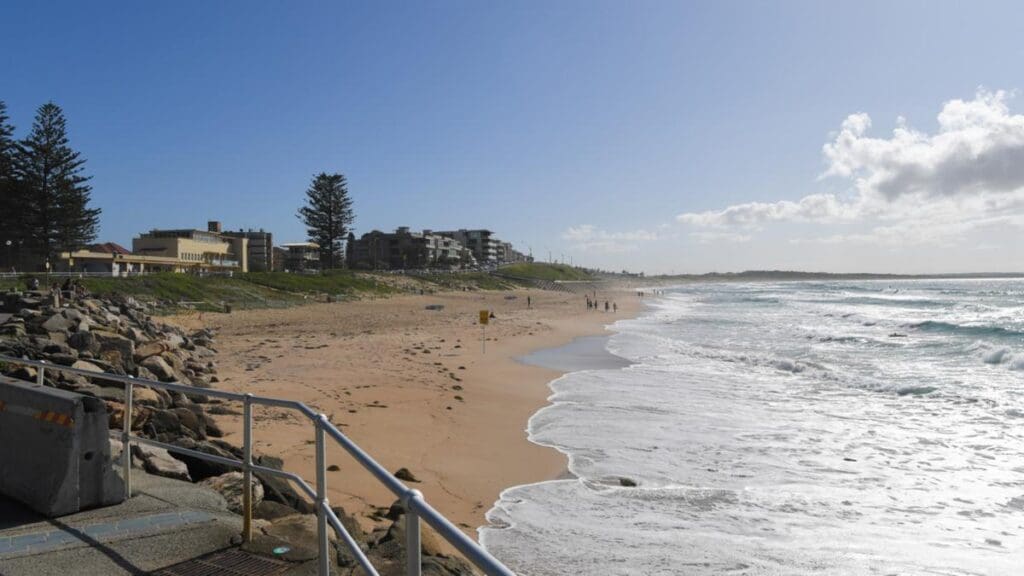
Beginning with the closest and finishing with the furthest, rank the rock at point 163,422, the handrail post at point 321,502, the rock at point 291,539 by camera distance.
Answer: the handrail post at point 321,502
the rock at point 291,539
the rock at point 163,422

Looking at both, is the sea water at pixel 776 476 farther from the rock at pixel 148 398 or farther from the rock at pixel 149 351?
the rock at pixel 149 351

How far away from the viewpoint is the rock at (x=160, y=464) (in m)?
5.64

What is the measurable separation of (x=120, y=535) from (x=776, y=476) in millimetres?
7223

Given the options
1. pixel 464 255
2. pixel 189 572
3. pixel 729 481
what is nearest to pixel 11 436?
pixel 189 572

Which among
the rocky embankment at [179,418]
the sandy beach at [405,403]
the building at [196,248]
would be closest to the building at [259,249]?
the building at [196,248]

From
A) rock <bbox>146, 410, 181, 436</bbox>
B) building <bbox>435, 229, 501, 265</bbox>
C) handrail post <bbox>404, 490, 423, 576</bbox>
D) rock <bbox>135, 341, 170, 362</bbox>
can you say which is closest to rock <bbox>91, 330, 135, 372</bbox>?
rock <bbox>135, 341, 170, 362</bbox>

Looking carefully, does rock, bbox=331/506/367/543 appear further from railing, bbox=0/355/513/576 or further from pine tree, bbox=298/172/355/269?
pine tree, bbox=298/172/355/269

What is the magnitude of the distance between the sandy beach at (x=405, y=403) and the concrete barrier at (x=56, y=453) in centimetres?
233

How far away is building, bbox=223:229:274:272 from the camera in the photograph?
98.2 m

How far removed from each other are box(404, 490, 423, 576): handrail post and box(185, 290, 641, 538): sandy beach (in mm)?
4668

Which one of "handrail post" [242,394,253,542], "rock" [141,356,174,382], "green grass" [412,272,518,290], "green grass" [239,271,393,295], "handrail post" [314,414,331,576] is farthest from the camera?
"green grass" [412,272,518,290]

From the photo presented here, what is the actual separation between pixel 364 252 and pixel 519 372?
380ft

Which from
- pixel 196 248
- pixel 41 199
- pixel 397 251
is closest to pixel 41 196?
pixel 41 199

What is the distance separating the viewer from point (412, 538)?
1.91 m
